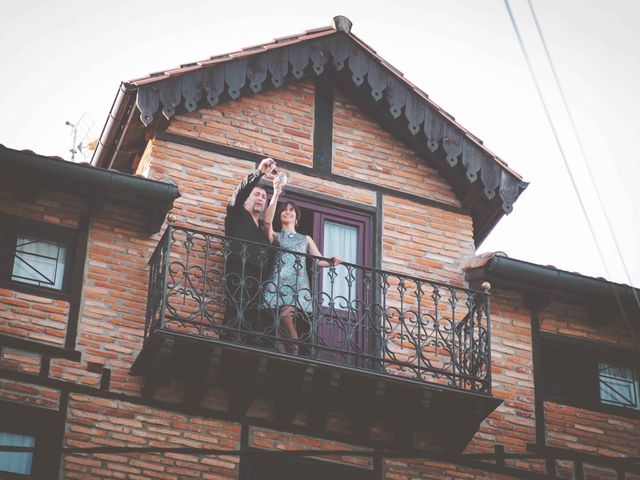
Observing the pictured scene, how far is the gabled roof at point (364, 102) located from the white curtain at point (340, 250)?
1.70 metres

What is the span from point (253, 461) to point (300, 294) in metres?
2.16

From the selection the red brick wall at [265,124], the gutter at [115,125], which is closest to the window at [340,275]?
the red brick wall at [265,124]

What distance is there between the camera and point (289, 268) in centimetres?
1675

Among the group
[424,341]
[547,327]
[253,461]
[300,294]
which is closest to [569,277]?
[547,327]

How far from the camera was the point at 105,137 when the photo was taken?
18188 millimetres

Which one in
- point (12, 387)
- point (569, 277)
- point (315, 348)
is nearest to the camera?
point (12, 387)

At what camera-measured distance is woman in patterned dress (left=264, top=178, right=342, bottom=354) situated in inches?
634

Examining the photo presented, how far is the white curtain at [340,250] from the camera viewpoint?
1756cm

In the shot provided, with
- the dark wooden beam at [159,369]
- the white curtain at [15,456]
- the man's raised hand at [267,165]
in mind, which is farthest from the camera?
the man's raised hand at [267,165]

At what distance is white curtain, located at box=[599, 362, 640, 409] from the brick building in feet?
0.10

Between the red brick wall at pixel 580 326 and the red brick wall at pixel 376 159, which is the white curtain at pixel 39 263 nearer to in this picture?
the red brick wall at pixel 376 159

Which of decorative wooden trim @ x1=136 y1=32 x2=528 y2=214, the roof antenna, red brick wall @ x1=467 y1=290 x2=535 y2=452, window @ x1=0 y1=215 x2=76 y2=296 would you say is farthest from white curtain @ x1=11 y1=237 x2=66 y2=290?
red brick wall @ x1=467 y1=290 x2=535 y2=452

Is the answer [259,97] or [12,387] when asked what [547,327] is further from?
[12,387]

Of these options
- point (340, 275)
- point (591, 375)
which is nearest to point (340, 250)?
point (340, 275)
